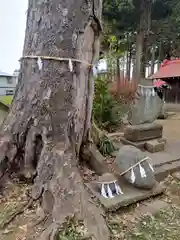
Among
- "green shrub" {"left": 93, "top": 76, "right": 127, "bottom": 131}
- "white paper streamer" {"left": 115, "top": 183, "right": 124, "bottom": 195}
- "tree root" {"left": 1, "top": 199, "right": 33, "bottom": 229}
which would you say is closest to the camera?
"tree root" {"left": 1, "top": 199, "right": 33, "bottom": 229}

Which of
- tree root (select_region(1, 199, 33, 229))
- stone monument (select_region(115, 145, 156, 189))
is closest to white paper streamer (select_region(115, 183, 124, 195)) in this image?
stone monument (select_region(115, 145, 156, 189))

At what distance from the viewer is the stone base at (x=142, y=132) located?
3865 mm

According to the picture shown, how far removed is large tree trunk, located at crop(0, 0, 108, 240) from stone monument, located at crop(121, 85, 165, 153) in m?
1.45

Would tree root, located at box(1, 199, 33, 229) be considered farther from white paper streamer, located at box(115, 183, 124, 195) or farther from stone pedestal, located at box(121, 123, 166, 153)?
stone pedestal, located at box(121, 123, 166, 153)

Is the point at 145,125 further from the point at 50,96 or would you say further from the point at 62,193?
the point at 62,193

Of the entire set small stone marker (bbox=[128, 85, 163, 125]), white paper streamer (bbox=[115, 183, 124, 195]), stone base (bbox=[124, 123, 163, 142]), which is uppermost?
small stone marker (bbox=[128, 85, 163, 125])

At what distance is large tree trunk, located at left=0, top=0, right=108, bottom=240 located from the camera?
7.89ft

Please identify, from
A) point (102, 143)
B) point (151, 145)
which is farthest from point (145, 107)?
point (102, 143)

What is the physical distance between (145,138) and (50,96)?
196 cm

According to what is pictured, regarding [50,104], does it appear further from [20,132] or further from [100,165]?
[100,165]

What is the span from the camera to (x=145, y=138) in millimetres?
3924

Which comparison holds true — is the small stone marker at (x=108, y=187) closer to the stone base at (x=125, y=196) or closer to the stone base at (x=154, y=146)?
the stone base at (x=125, y=196)

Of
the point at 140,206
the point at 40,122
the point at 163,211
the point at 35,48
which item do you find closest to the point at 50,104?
the point at 40,122

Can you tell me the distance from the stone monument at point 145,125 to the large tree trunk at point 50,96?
57.3 inches
